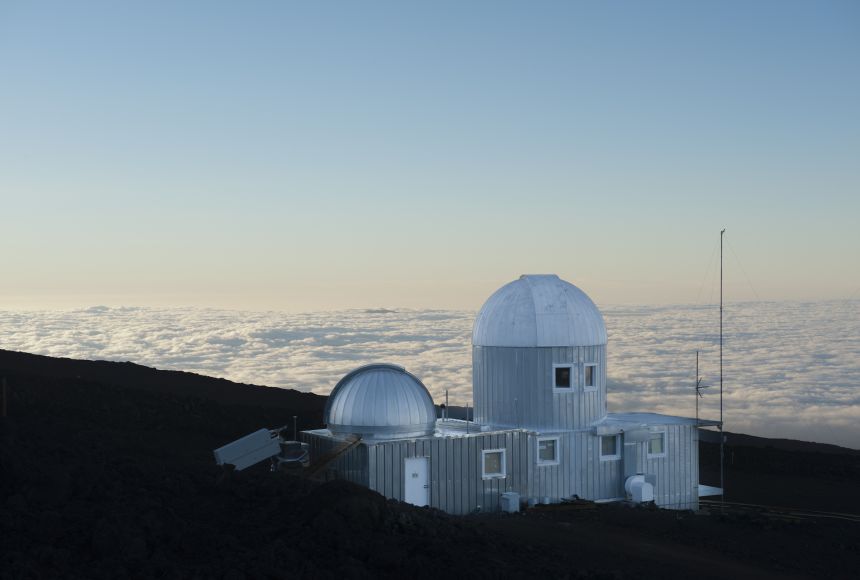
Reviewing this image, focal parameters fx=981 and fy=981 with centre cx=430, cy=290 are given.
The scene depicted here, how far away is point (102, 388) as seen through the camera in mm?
42281

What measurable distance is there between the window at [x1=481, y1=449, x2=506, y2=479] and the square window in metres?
2.70

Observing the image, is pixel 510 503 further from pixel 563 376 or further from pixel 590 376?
pixel 590 376

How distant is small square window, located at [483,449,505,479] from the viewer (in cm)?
2389

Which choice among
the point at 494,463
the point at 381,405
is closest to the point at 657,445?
the point at 494,463

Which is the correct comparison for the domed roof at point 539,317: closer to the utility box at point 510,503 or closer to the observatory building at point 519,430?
the observatory building at point 519,430

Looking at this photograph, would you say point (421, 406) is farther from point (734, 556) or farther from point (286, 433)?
point (286, 433)

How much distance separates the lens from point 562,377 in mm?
25703

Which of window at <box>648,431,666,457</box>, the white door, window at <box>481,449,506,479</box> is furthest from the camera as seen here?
window at <box>648,431,666,457</box>

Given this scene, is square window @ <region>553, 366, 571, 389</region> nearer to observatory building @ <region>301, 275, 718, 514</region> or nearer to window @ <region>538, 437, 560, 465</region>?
observatory building @ <region>301, 275, 718, 514</region>

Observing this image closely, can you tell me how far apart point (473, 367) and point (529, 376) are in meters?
1.84

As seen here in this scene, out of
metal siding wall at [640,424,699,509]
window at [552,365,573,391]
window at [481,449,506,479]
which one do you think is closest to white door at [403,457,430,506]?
window at [481,449,506,479]

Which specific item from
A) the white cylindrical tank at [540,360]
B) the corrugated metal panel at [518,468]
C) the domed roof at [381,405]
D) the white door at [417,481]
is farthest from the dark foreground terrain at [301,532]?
the domed roof at [381,405]

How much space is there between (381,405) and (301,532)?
6.43 metres

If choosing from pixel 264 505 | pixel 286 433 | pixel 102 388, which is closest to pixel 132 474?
pixel 264 505
